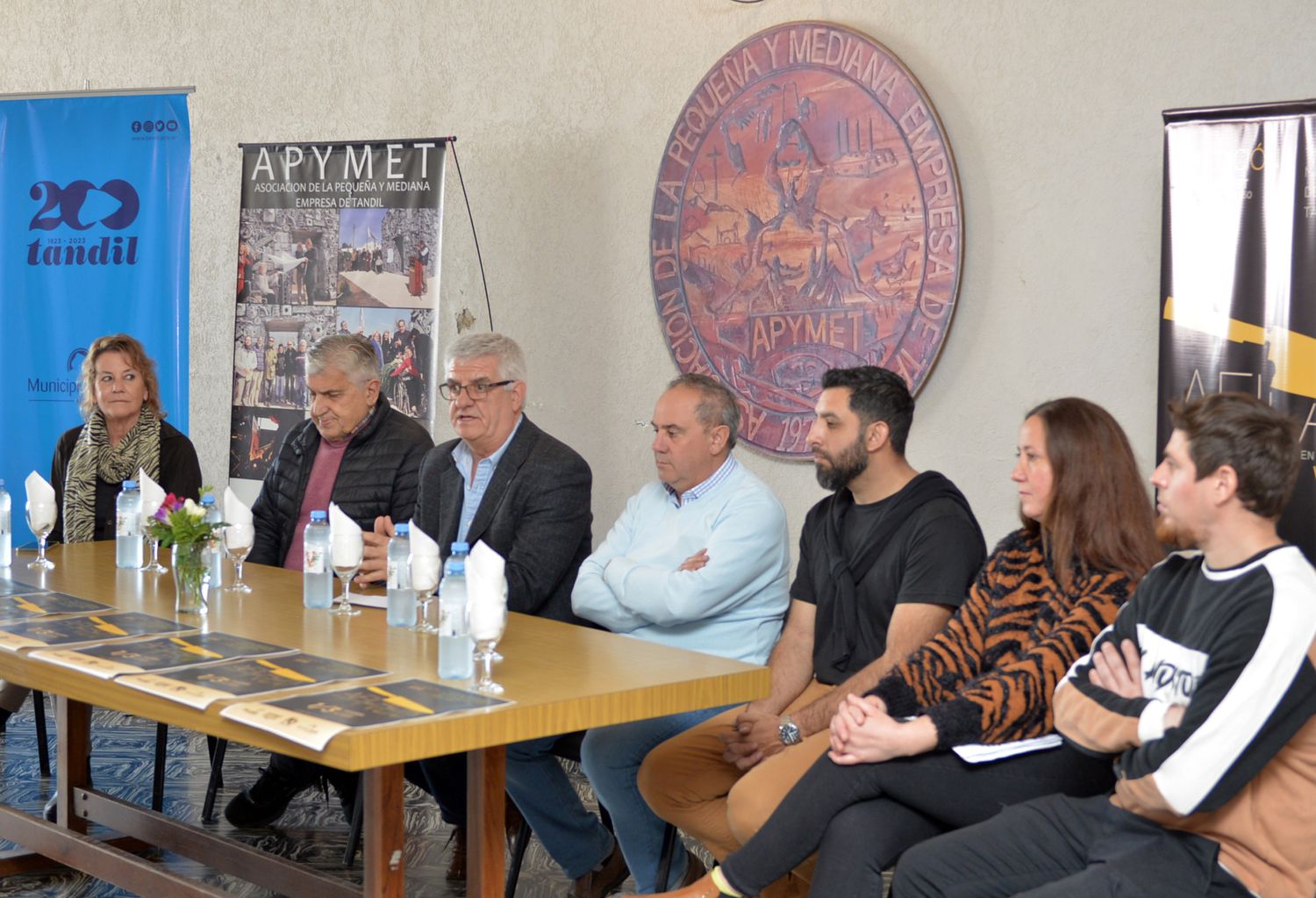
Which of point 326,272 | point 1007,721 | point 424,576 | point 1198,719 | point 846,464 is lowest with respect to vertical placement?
point 1007,721

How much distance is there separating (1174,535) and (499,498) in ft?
6.44

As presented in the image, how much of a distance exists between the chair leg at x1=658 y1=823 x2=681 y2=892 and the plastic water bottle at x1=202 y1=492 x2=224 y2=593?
1.21 m

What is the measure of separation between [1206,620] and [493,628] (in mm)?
1202

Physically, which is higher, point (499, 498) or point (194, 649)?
point (499, 498)

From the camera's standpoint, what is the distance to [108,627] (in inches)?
122

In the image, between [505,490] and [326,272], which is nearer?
[505,490]

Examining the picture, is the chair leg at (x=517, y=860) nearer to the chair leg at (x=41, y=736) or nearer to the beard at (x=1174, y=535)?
the beard at (x=1174, y=535)

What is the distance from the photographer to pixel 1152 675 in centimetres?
239

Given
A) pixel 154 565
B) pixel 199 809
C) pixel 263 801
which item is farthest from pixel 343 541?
pixel 199 809

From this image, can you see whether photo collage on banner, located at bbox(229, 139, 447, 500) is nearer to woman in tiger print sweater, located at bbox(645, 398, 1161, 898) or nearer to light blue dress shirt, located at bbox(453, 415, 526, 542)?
light blue dress shirt, located at bbox(453, 415, 526, 542)

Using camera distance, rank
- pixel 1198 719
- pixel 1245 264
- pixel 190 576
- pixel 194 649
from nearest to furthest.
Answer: pixel 1198 719
pixel 194 649
pixel 190 576
pixel 1245 264

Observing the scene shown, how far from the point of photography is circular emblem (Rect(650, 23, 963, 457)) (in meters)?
4.50

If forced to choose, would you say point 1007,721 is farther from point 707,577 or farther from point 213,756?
point 213,756

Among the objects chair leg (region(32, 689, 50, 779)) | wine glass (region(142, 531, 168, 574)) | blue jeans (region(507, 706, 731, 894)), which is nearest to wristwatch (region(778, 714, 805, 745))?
blue jeans (region(507, 706, 731, 894))
